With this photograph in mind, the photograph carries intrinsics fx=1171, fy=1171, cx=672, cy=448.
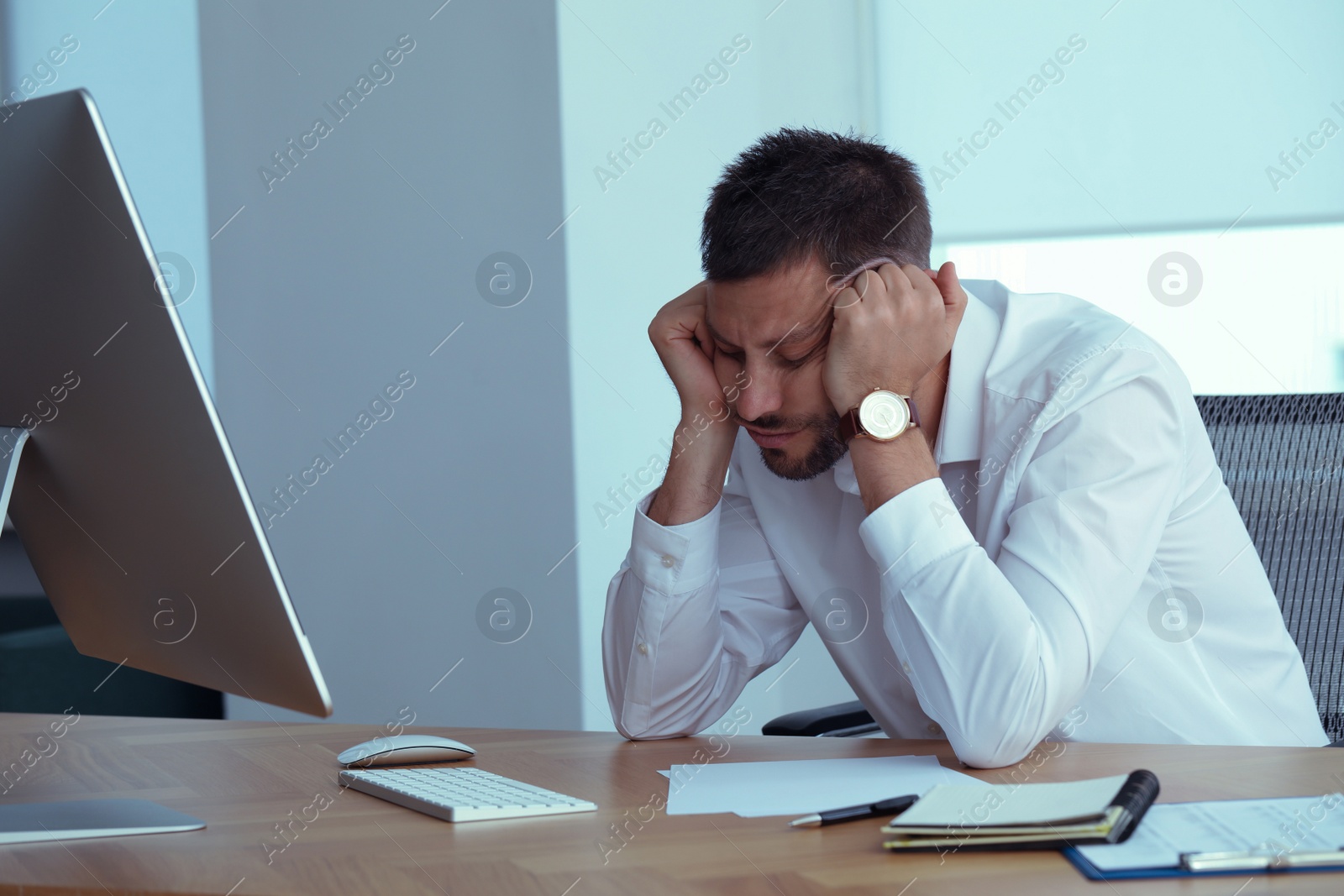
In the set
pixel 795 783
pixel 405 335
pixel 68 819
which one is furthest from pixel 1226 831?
pixel 405 335

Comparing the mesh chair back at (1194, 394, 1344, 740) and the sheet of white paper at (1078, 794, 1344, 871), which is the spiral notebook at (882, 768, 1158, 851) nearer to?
the sheet of white paper at (1078, 794, 1344, 871)

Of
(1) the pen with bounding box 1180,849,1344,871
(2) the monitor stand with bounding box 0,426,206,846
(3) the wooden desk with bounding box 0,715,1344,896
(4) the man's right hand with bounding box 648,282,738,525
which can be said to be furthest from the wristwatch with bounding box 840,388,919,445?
(2) the monitor stand with bounding box 0,426,206,846

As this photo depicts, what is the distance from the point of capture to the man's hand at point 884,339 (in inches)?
50.6

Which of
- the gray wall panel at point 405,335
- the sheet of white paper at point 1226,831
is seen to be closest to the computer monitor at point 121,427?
the sheet of white paper at point 1226,831

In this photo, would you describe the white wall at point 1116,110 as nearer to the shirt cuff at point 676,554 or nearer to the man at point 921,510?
the man at point 921,510

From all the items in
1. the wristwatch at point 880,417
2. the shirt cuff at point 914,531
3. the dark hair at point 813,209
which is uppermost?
the dark hair at point 813,209

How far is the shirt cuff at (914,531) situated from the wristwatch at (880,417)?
0.08m

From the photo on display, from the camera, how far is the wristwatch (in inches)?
47.9

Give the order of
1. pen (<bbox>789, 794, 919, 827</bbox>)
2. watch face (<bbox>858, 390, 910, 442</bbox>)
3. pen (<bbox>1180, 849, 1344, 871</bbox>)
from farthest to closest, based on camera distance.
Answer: watch face (<bbox>858, 390, 910, 442</bbox>)
pen (<bbox>789, 794, 919, 827</bbox>)
pen (<bbox>1180, 849, 1344, 871</bbox>)

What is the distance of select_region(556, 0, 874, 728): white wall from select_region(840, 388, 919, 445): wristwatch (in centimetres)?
145

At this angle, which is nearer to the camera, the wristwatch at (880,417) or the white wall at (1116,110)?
the wristwatch at (880,417)

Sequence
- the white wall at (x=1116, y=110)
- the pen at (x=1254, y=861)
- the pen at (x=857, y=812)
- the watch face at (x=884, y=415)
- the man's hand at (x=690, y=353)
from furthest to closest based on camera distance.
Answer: the white wall at (x=1116, y=110) → the man's hand at (x=690, y=353) → the watch face at (x=884, y=415) → the pen at (x=857, y=812) → the pen at (x=1254, y=861)

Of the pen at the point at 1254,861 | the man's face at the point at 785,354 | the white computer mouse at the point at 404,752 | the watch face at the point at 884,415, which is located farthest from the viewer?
the man's face at the point at 785,354

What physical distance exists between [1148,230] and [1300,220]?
12.4 inches
